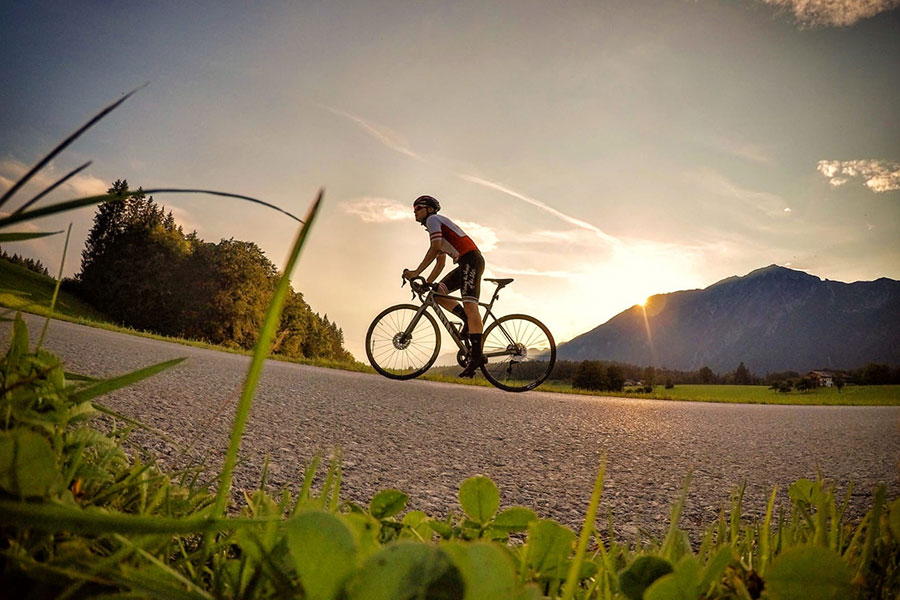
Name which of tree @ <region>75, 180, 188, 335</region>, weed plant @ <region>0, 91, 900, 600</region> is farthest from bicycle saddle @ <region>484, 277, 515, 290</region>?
tree @ <region>75, 180, 188, 335</region>

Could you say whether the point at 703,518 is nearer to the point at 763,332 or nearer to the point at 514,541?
the point at 514,541

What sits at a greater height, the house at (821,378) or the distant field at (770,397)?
the house at (821,378)

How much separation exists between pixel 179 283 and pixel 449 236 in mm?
27559

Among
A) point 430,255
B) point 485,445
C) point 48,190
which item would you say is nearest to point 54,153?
point 48,190

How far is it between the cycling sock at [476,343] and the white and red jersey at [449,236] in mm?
1104

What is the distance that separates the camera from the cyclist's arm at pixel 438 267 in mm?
7195

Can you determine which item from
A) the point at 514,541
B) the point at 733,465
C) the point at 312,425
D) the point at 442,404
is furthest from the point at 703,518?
the point at 442,404

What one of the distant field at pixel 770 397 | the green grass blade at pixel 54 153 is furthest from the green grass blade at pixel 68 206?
the distant field at pixel 770 397

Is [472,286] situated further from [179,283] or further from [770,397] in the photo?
[179,283]

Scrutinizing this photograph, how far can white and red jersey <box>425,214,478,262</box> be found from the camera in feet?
23.2

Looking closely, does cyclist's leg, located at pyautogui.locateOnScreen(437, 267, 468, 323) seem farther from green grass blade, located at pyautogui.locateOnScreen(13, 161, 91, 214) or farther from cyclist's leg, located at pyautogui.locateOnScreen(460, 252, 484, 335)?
green grass blade, located at pyautogui.locateOnScreen(13, 161, 91, 214)

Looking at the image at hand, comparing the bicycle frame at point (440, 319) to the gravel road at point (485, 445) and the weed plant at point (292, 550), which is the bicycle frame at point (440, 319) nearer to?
the gravel road at point (485, 445)

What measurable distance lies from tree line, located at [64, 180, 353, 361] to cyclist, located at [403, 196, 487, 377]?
2034cm

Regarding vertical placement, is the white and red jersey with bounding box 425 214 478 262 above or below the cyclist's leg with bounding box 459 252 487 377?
above
